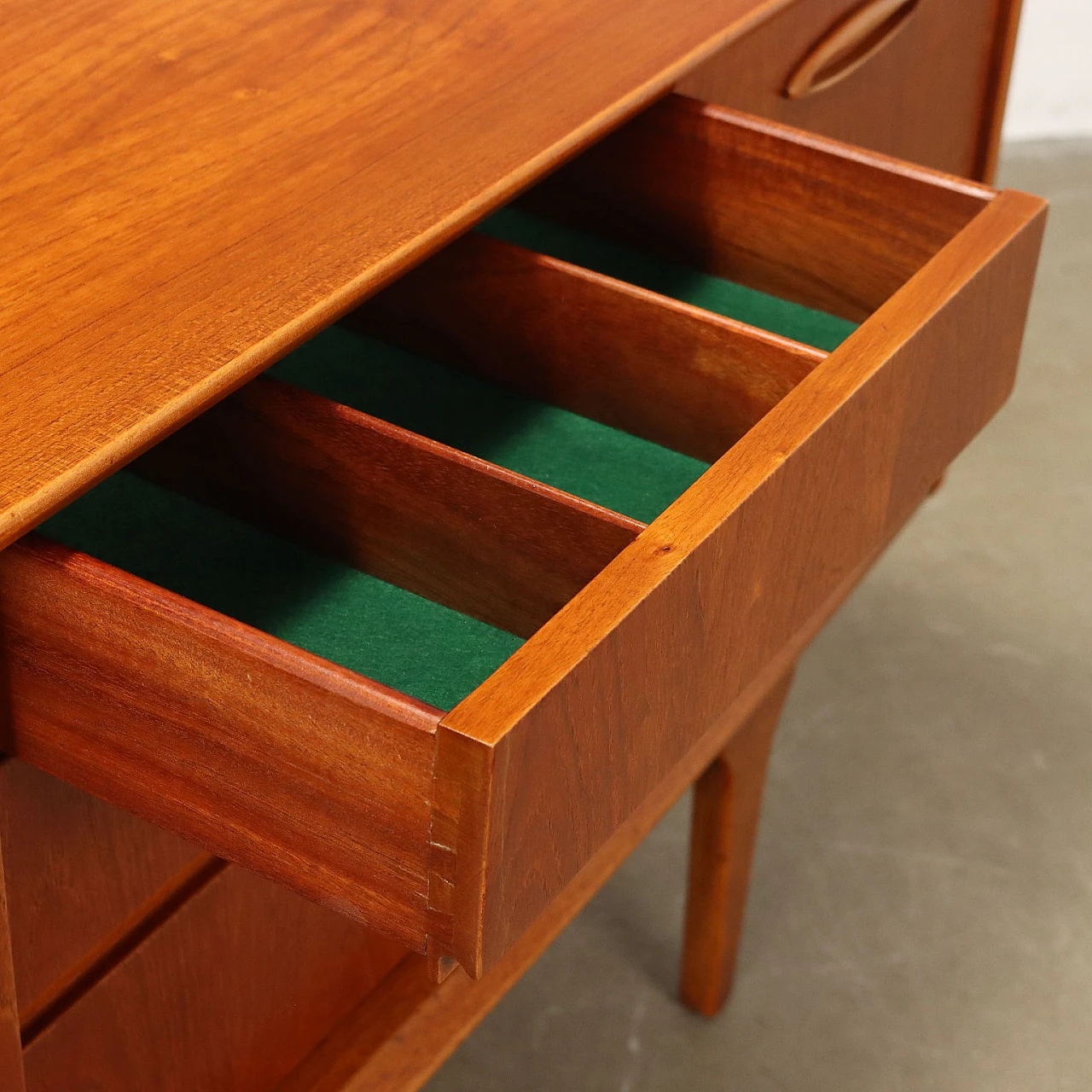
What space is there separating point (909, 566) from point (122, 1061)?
120 cm

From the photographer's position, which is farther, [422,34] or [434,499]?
[422,34]

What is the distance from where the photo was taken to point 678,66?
83cm

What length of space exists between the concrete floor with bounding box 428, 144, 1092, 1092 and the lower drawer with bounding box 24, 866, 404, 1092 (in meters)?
0.41

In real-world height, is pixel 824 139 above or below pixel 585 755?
above

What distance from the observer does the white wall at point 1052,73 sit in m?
2.56

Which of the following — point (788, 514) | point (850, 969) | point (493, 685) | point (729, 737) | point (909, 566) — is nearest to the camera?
point (493, 685)

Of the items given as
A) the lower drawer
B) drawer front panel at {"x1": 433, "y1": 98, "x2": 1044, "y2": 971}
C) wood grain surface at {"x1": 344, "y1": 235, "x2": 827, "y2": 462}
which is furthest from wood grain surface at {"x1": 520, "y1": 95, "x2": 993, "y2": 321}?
the lower drawer

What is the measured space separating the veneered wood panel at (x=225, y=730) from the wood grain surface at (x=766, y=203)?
1.47 ft

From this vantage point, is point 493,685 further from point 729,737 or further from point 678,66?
point 729,737

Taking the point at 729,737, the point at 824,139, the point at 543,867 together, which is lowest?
the point at 729,737

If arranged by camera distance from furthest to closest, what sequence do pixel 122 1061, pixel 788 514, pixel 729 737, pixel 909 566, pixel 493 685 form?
pixel 909 566
pixel 729 737
pixel 122 1061
pixel 788 514
pixel 493 685

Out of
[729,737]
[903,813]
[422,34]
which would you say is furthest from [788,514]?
[903,813]

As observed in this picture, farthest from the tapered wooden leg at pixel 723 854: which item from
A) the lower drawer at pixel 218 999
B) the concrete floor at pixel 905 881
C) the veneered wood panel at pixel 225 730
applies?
the veneered wood panel at pixel 225 730

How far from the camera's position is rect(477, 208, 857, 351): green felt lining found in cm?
90
